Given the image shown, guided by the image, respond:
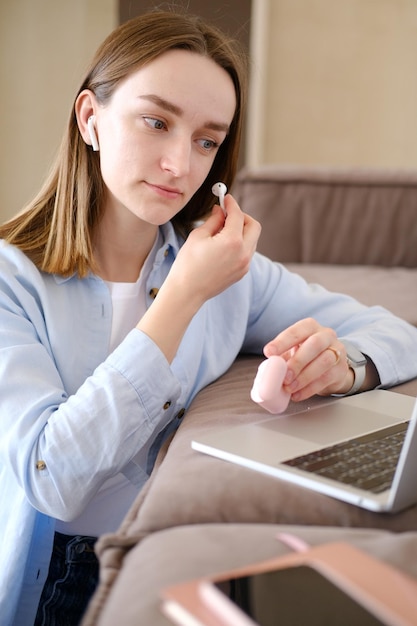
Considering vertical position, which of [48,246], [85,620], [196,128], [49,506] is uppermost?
[196,128]

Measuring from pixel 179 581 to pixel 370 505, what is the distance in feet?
0.67

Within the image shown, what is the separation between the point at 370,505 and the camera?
664mm

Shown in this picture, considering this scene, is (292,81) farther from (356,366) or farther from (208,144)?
(356,366)

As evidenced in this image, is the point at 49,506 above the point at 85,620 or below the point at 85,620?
below

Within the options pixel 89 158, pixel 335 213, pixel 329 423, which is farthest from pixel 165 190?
pixel 335 213

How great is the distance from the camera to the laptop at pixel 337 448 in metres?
0.67

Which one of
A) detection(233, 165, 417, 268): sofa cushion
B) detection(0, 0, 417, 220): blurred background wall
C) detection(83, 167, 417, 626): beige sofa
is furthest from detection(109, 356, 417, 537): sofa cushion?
detection(0, 0, 417, 220): blurred background wall

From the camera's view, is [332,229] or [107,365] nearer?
[107,365]

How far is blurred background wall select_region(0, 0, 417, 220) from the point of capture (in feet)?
11.0

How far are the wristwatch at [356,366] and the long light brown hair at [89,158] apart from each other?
383 mm

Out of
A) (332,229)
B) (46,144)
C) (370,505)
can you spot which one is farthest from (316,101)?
(370,505)

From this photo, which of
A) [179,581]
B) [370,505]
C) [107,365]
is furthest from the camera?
[107,365]

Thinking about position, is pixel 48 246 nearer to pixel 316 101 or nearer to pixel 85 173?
pixel 85 173

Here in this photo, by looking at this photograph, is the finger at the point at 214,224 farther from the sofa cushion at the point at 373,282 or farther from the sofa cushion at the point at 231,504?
the sofa cushion at the point at 373,282
